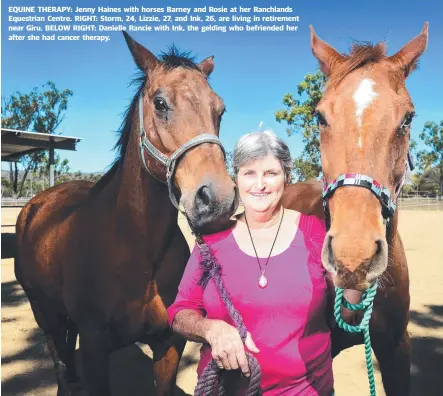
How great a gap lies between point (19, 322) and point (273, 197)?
506 centimetres

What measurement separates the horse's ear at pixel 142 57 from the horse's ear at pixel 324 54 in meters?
1.08

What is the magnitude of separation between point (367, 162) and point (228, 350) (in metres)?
0.89

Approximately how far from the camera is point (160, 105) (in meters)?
2.35

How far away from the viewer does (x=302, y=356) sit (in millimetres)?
1377

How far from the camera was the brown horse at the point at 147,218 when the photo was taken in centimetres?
216

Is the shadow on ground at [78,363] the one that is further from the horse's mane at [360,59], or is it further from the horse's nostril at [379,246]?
the horse's mane at [360,59]

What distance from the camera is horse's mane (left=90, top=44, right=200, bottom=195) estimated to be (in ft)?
8.23

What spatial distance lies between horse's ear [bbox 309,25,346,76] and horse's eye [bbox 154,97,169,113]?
941 millimetres

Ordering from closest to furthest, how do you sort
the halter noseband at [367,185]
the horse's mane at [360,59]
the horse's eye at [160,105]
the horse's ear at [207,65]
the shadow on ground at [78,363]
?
1. the halter noseband at [367,185]
2. the horse's mane at [360,59]
3. the horse's eye at [160,105]
4. the horse's ear at [207,65]
5. the shadow on ground at [78,363]

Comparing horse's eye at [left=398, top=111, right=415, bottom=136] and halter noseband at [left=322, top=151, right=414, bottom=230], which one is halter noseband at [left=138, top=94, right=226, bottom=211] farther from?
horse's eye at [left=398, top=111, right=415, bottom=136]

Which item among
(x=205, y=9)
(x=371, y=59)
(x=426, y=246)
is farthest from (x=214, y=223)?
(x=426, y=246)

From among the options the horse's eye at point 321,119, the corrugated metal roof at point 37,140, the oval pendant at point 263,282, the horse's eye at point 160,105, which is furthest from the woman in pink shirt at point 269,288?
the corrugated metal roof at point 37,140

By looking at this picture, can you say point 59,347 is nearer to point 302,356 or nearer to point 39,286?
point 39,286

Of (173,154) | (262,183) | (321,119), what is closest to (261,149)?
(262,183)
